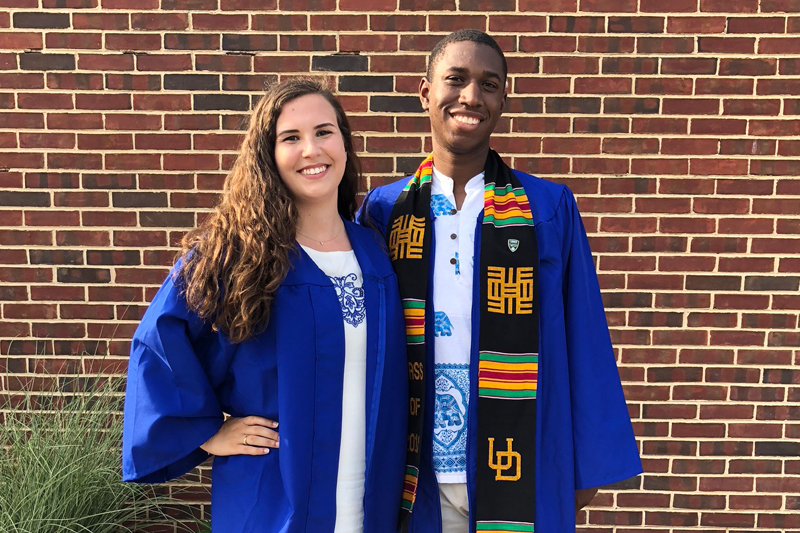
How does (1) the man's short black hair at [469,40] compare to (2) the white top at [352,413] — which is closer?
(2) the white top at [352,413]

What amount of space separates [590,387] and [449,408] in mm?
439

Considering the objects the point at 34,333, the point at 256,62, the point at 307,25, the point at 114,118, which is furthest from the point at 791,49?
the point at 34,333

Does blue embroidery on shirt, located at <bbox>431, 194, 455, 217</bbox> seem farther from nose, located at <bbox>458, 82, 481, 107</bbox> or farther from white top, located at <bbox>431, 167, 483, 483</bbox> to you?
nose, located at <bbox>458, 82, 481, 107</bbox>

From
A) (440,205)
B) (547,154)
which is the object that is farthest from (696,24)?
(440,205)

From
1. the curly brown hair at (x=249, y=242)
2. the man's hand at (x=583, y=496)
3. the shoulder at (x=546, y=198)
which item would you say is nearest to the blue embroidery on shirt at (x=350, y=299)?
the curly brown hair at (x=249, y=242)

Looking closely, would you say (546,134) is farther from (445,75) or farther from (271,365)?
(271,365)

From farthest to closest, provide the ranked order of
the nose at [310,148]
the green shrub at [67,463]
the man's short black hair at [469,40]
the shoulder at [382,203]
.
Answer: the green shrub at [67,463] < the shoulder at [382,203] < the man's short black hair at [469,40] < the nose at [310,148]

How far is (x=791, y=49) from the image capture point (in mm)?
3209

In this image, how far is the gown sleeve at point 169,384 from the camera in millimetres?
1800

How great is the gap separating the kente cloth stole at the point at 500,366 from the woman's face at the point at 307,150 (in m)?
0.34

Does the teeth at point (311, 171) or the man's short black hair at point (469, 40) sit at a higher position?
the man's short black hair at point (469, 40)

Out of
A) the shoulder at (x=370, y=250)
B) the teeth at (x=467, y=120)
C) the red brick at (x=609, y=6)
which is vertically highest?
the red brick at (x=609, y=6)

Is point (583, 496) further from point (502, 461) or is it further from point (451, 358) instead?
point (451, 358)

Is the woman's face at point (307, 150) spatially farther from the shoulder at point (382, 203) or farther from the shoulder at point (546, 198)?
the shoulder at point (546, 198)
